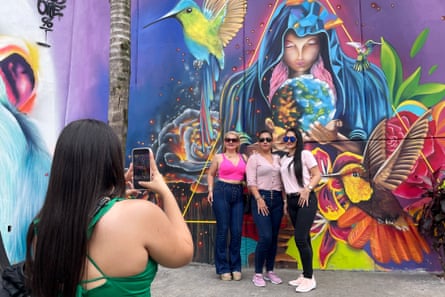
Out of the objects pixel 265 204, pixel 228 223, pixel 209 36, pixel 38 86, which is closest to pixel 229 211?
pixel 228 223

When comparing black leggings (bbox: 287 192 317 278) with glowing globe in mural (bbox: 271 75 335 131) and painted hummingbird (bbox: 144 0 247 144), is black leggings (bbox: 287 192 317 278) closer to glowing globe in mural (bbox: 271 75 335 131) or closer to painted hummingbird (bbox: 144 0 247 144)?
glowing globe in mural (bbox: 271 75 335 131)

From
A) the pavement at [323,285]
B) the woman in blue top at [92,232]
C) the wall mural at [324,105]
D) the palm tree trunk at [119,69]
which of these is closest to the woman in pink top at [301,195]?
the pavement at [323,285]

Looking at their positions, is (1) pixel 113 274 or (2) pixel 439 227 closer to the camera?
(1) pixel 113 274

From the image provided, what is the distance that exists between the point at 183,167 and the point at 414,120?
3264mm

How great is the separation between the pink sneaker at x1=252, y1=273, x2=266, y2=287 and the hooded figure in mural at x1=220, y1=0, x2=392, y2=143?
1.89 m

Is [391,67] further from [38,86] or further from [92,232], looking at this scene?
[38,86]

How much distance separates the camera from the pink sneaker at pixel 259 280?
4.57m

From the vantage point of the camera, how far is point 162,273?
5.25 metres

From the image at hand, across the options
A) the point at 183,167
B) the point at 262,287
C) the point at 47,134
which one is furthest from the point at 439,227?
the point at 47,134

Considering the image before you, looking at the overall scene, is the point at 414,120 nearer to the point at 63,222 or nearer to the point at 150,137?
the point at 150,137

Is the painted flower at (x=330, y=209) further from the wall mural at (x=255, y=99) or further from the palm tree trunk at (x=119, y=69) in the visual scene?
the palm tree trunk at (x=119, y=69)

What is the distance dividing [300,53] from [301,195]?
216 cm

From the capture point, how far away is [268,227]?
4.67 m

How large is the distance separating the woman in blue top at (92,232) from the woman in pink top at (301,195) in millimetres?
3143
